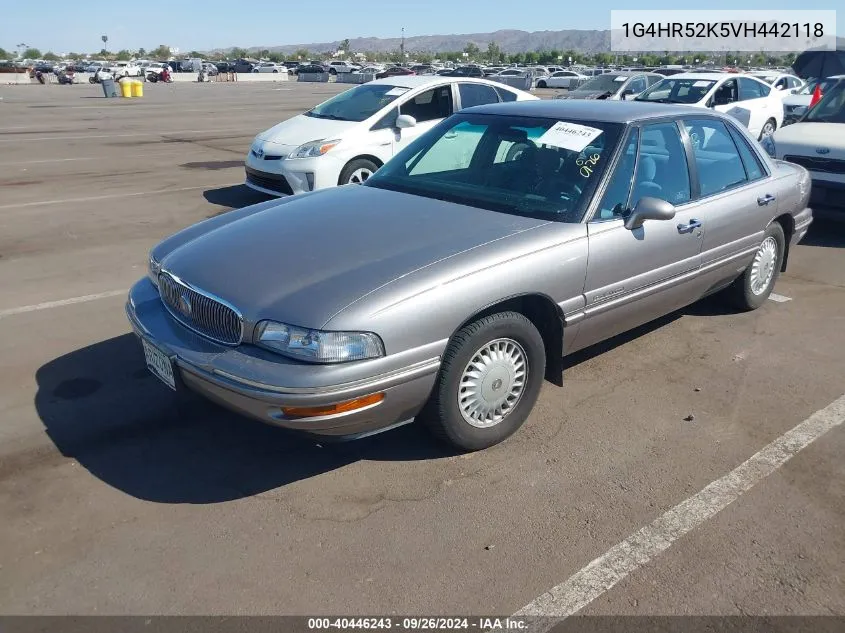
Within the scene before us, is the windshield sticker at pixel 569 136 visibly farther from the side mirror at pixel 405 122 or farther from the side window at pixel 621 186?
the side mirror at pixel 405 122

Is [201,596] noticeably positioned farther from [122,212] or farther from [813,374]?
[122,212]

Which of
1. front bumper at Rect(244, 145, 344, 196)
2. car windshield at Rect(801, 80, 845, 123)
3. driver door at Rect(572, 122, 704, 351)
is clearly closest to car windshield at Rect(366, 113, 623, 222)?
driver door at Rect(572, 122, 704, 351)

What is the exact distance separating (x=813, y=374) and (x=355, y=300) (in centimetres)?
324

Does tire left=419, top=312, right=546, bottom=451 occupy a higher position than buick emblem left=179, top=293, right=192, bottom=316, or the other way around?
buick emblem left=179, top=293, right=192, bottom=316

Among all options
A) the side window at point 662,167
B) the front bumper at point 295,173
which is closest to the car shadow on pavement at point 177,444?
the side window at point 662,167

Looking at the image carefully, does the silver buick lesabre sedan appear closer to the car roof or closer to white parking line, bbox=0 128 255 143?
the car roof

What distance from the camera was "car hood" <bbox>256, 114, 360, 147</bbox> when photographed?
351 inches

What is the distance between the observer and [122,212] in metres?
9.05

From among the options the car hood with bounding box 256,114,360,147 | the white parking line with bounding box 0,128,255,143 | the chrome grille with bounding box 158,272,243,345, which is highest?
the car hood with bounding box 256,114,360,147

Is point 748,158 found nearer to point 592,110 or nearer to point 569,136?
point 592,110

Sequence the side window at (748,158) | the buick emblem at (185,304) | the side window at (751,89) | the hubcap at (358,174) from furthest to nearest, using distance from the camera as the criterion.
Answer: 1. the side window at (751,89)
2. the hubcap at (358,174)
3. the side window at (748,158)
4. the buick emblem at (185,304)

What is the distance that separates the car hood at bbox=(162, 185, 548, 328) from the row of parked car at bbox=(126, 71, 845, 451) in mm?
12

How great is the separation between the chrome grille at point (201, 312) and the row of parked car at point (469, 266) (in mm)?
12

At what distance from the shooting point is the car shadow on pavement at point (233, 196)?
380 inches
